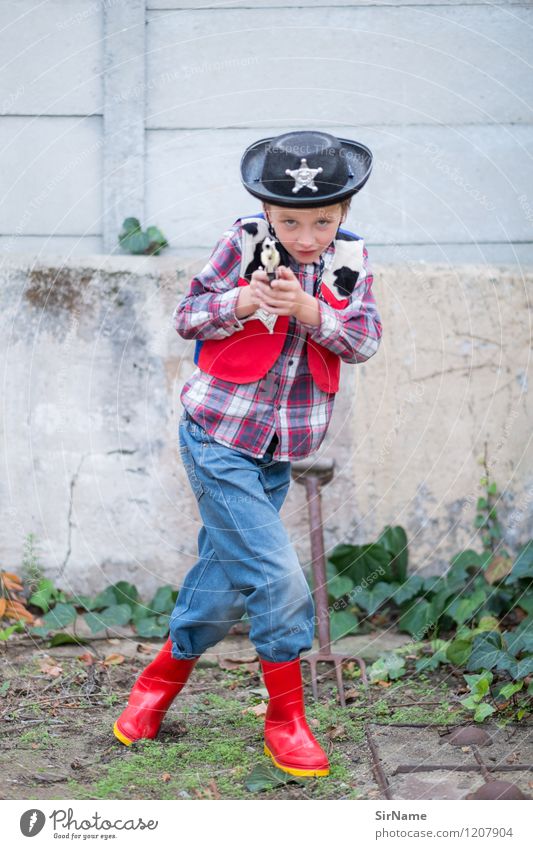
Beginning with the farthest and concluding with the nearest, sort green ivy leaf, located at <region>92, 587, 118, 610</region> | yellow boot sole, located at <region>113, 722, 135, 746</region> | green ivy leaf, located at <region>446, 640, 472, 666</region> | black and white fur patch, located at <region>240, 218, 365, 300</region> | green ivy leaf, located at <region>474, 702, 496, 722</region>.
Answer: green ivy leaf, located at <region>92, 587, 118, 610</region> < green ivy leaf, located at <region>446, 640, 472, 666</region> < green ivy leaf, located at <region>474, 702, 496, 722</region> < yellow boot sole, located at <region>113, 722, 135, 746</region> < black and white fur patch, located at <region>240, 218, 365, 300</region>

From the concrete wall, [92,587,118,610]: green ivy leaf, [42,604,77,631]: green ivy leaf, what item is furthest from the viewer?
the concrete wall

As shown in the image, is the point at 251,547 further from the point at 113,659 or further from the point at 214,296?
the point at 113,659

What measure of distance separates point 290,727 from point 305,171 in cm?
130

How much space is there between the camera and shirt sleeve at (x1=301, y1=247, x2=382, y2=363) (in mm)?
2416

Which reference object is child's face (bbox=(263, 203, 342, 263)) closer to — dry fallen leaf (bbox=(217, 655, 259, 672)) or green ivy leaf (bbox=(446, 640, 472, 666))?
green ivy leaf (bbox=(446, 640, 472, 666))

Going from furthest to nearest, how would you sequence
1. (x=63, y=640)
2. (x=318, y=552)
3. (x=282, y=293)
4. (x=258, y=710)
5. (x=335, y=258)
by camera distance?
(x=63, y=640)
(x=318, y=552)
(x=258, y=710)
(x=335, y=258)
(x=282, y=293)

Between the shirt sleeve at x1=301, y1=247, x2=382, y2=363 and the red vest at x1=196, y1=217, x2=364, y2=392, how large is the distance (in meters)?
0.03

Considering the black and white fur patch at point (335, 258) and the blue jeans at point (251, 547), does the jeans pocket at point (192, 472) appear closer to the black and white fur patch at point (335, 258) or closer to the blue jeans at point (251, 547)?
the blue jeans at point (251, 547)

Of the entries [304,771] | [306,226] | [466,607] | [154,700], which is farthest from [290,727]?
[306,226]

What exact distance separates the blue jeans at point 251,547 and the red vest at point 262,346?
0.56 feet

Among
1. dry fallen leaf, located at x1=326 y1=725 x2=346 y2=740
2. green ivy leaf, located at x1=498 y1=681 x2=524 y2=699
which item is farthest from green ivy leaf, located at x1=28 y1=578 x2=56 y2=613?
green ivy leaf, located at x1=498 y1=681 x2=524 y2=699

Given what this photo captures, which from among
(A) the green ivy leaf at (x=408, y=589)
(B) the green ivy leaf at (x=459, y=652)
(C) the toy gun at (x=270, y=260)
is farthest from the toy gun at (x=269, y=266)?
(A) the green ivy leaf at (x=408, y=589)

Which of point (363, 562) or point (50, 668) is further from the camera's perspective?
point (363, 562)

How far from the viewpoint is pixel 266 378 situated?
2523 mm
